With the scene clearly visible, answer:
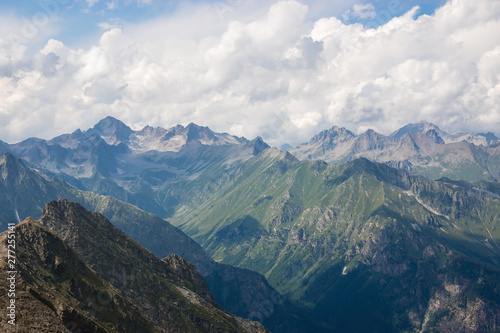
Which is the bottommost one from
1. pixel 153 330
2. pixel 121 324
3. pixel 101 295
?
pixel 153 330

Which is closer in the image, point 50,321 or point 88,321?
point 50,321

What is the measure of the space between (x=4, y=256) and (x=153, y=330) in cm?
7489

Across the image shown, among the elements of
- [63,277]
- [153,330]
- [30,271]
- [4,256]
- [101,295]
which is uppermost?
[4,256]

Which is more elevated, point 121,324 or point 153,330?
point 121,324

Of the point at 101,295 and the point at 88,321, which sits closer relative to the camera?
the point at 88,321

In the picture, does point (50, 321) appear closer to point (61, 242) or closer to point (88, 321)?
point (88, 321)

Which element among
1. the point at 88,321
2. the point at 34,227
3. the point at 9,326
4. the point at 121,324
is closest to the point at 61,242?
the point at 34,227

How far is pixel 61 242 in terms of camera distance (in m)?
181

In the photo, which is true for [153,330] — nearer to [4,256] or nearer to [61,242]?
[61,242]

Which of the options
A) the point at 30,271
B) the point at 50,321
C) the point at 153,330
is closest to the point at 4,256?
the point at 30,271

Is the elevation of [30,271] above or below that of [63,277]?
above

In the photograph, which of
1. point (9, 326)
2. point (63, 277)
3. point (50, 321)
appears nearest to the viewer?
point (9, 326)

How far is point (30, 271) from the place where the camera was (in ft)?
472

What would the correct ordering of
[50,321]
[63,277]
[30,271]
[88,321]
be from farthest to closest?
[63,277]
[30,271]
[88,321]
[50,321]
